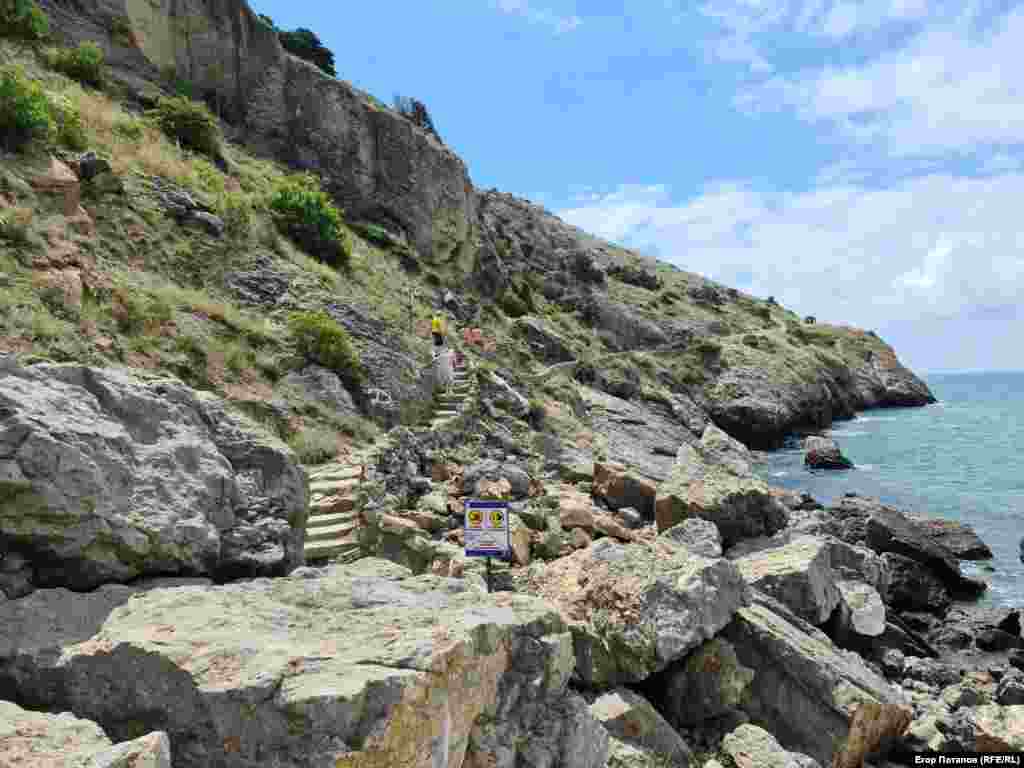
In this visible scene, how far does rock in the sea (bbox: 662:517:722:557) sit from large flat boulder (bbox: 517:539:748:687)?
3.29 metres

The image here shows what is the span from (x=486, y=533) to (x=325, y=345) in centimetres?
1198

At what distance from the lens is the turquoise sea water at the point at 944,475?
24766mm

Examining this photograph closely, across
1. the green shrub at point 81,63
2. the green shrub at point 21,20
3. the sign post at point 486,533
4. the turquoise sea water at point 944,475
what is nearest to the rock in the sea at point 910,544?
the turquoise sea water at point 944,475

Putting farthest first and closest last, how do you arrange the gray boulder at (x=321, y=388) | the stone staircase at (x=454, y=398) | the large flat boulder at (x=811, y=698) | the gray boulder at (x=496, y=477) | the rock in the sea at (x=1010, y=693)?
1. the stone staircase at (x=454, y=398)
2. the gray boulder at (x=321, y=388)
3. the gray boulder at (x=496, y=477)
4. the rock in the sea at (x=1010, y=693)
5. the large flat boulder at (x=811, y=698)

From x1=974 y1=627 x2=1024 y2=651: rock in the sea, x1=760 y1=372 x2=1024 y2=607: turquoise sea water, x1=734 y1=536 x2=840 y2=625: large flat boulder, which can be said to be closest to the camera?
x1=734 y1=536 x2=840 y2=625: large flat boulder

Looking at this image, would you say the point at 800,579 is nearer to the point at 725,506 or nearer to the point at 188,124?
the point at 725,506

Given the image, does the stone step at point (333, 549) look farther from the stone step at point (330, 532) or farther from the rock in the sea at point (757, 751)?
the rock in the sea at point (757, 751)

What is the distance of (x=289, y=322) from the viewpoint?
1952cm

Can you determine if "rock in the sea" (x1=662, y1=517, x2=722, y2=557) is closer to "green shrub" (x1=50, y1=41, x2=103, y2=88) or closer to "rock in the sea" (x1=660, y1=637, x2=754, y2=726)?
"rock in the sea" (x1=660, y1=637, x2=754, y2=726)

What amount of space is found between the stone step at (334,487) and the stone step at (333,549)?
61.3 inches

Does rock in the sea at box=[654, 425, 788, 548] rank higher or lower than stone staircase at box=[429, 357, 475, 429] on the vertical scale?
lower

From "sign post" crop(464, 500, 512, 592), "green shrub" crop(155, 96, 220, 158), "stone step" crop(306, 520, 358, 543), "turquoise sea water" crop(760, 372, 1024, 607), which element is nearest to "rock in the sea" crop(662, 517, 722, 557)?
"sign post" crop(464, 500, 512, 592)

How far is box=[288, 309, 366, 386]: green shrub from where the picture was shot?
751 inches

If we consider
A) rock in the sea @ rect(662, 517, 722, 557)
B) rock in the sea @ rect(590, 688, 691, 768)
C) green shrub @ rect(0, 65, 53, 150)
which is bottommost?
rock in the sea @ rect(590, 688, 691, 768)
